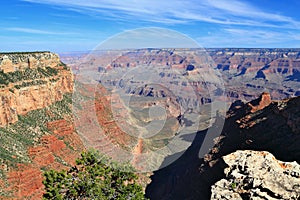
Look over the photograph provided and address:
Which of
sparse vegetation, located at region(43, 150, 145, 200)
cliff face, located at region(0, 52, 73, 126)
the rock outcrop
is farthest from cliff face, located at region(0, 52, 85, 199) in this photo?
the rock outcrop

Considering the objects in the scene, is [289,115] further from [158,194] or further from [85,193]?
[85,193]

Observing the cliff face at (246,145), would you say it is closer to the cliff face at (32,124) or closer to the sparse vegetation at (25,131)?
the cliff face at (32,124)

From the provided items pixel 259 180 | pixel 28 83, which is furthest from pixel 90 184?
pixel 28 83

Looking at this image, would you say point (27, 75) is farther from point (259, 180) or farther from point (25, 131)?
point (259, 180)

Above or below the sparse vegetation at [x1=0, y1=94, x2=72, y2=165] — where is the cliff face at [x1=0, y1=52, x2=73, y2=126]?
above

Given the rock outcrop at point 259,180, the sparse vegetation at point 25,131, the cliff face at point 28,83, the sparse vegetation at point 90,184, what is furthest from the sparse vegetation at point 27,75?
the rock outcrop at point 259,180

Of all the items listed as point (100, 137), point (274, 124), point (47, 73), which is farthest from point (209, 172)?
point (47, 73)

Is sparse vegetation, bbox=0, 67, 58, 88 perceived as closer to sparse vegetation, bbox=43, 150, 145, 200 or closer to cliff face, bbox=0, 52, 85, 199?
cliff face, bbox=0, 52, 85, 199
